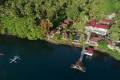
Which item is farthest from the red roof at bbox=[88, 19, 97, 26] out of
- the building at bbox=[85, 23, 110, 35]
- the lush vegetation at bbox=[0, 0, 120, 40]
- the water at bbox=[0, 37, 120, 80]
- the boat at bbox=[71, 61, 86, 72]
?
the boat at bbox=[71, 61, 86, 72]

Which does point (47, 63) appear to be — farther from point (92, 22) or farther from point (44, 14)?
point (92, 22)

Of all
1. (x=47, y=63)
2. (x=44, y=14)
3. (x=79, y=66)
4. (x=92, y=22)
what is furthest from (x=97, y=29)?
(x=47, y=63)

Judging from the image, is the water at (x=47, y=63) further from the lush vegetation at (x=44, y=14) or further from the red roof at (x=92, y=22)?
the red roof at (x=92, y=22)

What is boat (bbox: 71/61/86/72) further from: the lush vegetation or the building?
the building

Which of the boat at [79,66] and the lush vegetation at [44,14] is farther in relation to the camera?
the lush vegetation at [44,14]

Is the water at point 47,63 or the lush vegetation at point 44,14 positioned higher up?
the lush vegetation at point 44,14

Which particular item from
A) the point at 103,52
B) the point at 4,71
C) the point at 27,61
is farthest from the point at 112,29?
the point at 4,71

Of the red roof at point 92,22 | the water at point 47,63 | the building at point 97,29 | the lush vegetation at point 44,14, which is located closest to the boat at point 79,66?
the water at point 47,63
